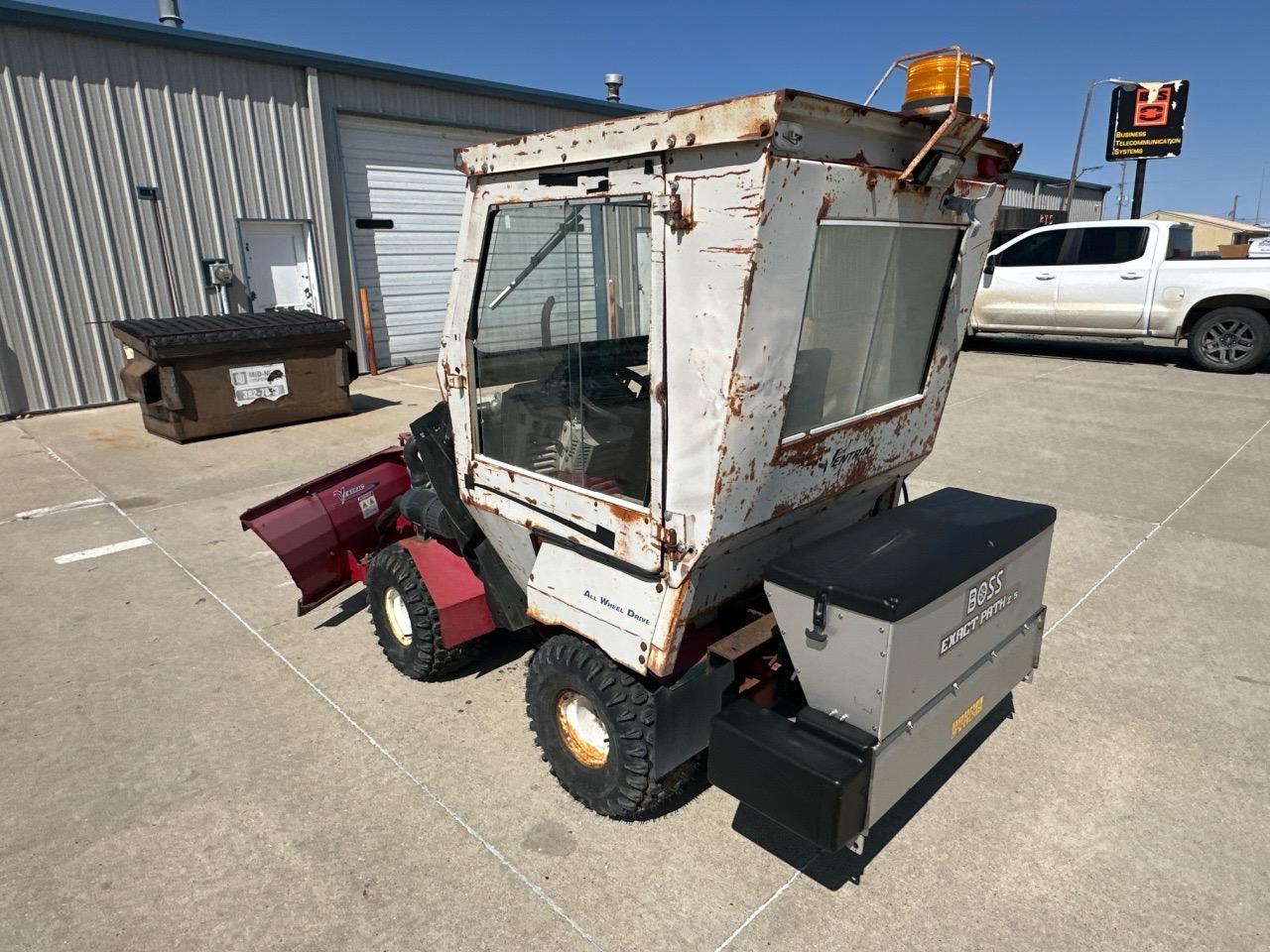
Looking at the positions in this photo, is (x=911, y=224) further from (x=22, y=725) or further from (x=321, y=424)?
(x=321, y=424)

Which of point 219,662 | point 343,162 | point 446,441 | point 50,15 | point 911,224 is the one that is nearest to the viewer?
point 911,224

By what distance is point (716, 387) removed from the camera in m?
1.96

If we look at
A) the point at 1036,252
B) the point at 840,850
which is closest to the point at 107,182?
the point at 840,850

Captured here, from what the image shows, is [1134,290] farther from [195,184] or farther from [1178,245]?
[195,184]

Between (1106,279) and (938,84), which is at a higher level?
(938,84)

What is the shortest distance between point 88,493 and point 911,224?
6.63 metres

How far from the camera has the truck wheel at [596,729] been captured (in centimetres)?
243

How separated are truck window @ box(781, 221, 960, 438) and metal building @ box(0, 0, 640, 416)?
9990mm

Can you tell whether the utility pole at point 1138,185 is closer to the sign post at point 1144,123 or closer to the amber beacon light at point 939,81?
the sign post at point 1144,123

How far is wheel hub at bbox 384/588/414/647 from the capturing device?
3525 millimetres

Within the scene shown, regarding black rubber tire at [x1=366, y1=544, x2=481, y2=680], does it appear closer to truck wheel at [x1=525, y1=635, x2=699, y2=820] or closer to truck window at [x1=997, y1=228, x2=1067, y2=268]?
truck wheel at [x1=525, y1=635, x2=699, y2=820]

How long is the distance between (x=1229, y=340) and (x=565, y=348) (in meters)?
11.5

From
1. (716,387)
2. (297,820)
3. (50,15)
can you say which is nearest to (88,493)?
(297,820)

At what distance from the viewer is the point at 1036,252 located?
38.5 ft
